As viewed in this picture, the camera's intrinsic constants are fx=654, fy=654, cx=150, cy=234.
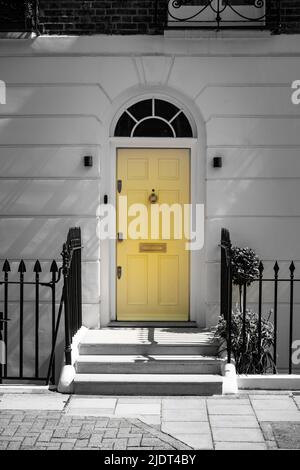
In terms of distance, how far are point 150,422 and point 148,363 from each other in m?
1.30

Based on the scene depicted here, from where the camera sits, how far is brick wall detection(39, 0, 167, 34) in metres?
8.13

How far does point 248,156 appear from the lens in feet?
26.7

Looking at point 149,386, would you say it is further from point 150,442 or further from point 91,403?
point 150,442

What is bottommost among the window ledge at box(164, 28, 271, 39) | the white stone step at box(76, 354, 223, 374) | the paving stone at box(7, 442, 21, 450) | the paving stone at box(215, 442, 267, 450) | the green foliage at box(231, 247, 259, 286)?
the paving stone at box(215, 442, 267, 450)

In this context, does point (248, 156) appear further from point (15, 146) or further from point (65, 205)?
point (15, 146)

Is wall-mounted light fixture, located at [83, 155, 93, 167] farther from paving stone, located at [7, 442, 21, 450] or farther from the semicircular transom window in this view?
paving stone, located at [7, 442, 21, 450]

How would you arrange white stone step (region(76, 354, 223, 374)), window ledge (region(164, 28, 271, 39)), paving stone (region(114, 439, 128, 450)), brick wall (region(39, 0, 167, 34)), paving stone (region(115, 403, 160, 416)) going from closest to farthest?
paving stone (region(114, 439, 128, 450))
paving stone (region(115, 403, 160, 416))
white stone step (region(76, 354, 223, 374))
window ledge (region(164, 28, 271, 39))
brick wall (region(39, 0, 167, 34))

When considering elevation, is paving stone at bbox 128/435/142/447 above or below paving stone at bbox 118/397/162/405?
below

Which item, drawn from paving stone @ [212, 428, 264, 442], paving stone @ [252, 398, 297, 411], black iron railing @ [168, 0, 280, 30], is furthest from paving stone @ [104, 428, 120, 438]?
black iron railing @ [168, 0, 280, 30]

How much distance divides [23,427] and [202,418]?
1558 millimetres

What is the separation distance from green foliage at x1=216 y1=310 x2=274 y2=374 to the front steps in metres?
0.23

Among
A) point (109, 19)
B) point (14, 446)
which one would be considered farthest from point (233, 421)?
point (109, 19)

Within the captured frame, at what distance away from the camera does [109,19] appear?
8.15 metres
